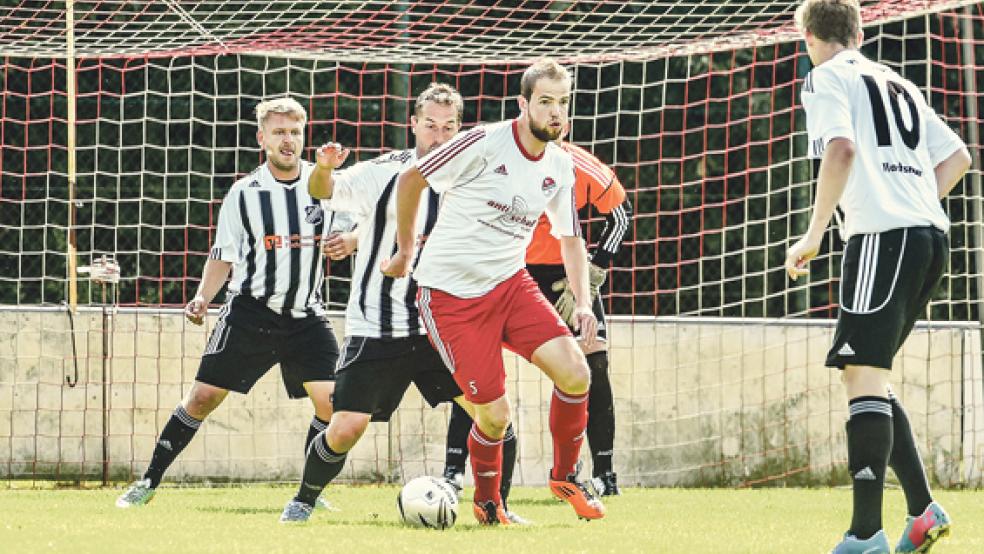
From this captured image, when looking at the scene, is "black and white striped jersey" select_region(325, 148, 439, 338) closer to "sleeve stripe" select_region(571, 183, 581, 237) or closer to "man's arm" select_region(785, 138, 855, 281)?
"sleeve stripe" select_region(571, 183, 581, 237)

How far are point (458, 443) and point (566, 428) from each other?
1723 millimetres

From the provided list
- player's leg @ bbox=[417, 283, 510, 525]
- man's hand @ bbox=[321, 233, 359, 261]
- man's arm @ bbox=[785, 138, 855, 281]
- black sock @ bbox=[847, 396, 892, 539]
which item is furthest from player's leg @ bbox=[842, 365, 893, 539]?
man's hand @ bbox=[321, 233, 359, 261]

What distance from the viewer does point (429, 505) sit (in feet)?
20.4

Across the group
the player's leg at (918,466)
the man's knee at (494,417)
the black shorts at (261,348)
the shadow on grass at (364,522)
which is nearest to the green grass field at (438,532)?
the shadow on grass at (364,522)

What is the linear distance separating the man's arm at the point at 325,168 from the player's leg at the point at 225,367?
4.42 ft

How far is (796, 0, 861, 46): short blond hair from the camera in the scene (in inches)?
206

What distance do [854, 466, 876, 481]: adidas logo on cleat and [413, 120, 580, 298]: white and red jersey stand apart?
167 centimetres

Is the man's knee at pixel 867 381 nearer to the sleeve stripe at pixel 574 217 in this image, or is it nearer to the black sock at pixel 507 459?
the sleeve stripe at pixel 574 217

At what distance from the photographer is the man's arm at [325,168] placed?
6219 mm

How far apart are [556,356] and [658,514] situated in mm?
1578

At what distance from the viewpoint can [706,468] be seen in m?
9.63

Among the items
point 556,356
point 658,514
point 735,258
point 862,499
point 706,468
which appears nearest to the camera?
point 862,499

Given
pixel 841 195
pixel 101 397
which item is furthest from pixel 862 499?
pixel 101 397

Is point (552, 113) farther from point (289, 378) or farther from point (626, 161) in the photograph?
point (626, 161)
